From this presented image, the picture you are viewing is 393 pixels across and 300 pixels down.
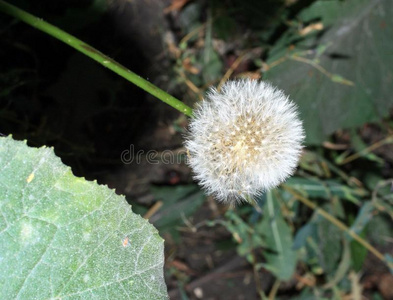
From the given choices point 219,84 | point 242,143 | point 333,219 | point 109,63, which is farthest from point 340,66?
point 109,63

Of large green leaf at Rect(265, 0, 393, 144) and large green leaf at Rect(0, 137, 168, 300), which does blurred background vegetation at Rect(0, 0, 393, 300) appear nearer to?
large green leaf at Rect(265, 0, 393, 144)

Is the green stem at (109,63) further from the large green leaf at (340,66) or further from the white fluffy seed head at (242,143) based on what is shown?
the large green leaf at (340,66)

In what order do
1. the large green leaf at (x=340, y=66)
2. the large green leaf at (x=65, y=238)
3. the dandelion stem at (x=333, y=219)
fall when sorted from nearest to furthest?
the large green leaf at (x=65, y=238)
the large green leaf at (x=340, y=66)
the dandelion stem at (x=333, y=219)

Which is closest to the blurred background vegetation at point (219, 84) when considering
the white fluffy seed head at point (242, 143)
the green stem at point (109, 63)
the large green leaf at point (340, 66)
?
the large green leaf at point (340, 66)

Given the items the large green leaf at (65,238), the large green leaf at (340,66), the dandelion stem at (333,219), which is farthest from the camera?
the dandelion stem at (333,219)

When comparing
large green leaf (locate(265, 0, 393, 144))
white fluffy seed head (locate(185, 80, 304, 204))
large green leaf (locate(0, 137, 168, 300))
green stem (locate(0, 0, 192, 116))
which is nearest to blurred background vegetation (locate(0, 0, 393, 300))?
large green leaf (locate(265, 0, 393, 144))

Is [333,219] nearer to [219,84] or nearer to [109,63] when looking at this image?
[219,84]
